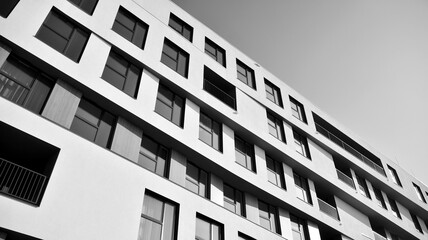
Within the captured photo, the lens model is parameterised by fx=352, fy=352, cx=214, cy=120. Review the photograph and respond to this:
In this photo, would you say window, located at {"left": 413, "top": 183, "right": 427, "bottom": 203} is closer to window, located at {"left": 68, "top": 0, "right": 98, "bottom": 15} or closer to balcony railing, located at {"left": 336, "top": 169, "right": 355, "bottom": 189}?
balcony railing, located at {"left": 336, "top": 169, "right": 355, "bottom": 189}

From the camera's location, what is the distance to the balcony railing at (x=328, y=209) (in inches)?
839

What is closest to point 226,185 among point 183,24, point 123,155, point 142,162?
point 142,162

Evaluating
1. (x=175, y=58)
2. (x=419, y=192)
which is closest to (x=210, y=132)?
(x=175, y=58)

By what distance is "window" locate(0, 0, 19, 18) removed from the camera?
1226cm

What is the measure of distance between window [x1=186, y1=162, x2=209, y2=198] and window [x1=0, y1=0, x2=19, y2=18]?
9285mm

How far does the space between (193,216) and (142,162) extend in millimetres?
2998

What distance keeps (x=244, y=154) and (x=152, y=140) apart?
5.81 m

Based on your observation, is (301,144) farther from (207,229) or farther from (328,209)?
(207,229)

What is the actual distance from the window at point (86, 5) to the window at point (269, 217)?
12.5 meters

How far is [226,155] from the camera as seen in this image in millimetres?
17359

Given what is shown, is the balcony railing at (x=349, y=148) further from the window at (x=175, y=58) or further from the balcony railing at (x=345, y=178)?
the window at (x=175, y=58)

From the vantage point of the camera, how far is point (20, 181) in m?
11.1

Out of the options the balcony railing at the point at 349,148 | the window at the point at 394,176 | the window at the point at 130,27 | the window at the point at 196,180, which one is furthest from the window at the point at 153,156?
the window at the point at 394,176

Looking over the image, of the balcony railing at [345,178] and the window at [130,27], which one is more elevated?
the window at [130,27]
